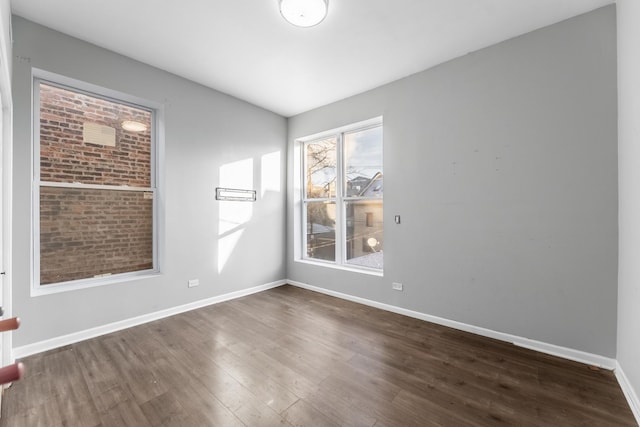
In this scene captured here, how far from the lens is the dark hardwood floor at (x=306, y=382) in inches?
67.9

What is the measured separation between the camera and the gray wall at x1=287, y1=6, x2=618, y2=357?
2252mm

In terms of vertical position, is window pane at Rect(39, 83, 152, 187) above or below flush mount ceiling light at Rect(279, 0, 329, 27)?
below

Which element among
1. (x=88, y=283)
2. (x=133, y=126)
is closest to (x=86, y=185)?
(x=133, y=126)

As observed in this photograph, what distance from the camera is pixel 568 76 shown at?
93.0 inches

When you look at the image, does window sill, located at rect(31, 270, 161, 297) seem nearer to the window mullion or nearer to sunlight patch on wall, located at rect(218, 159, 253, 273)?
sunlight patch on wall, located at rect(218, 159, 253, 273)

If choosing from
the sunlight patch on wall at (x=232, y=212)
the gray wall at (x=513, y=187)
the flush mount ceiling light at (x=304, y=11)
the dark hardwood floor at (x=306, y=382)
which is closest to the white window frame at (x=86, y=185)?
the dark hardwood floor at (x=306, y=382)

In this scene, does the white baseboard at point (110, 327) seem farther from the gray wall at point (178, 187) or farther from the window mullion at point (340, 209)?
the window mullion at point (340, 209)

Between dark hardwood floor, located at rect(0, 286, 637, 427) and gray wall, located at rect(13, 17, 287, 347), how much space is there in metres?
0.39

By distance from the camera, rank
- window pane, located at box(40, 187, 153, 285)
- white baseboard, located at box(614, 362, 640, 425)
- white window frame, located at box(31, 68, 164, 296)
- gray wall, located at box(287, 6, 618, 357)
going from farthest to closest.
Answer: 1. window pane, located at box(40, 187, 153, 285)
2. white window frame, located at box(31, 68, 164, 296)
3. gray wall, located at box(287, 6, 618, 357)
4. white baseboard, located at box(614, 362, 640, 425)

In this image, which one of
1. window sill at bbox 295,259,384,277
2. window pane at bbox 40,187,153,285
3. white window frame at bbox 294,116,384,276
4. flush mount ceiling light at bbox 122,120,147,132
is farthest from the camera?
white window frame at bbox 294,116,384,276

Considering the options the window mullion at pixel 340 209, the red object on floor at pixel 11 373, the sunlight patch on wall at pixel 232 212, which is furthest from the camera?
the window mullion at pixel 340 209

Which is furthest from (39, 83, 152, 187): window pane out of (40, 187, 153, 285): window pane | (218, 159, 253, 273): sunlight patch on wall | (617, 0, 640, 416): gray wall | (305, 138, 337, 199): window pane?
(617, 0, 640, 416): gray wall

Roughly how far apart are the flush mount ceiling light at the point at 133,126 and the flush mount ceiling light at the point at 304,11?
7.19 ft

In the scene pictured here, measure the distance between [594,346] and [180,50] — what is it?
4.70m
